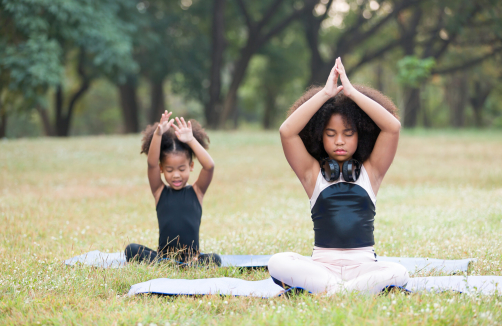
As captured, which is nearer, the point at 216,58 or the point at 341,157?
the point at 341,157

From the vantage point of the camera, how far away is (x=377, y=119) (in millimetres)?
3762

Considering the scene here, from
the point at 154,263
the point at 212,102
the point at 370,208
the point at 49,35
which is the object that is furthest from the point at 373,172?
the point at 212,102

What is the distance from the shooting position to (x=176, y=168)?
484 centimetres

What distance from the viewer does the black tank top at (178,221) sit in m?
4.81

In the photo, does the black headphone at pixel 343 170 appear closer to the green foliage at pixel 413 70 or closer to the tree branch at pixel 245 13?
the green foliage at pixel 413 70

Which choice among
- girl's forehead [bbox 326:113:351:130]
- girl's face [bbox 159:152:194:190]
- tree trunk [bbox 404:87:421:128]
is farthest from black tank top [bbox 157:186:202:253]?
tree trunk [bbox 404:87:421:128]

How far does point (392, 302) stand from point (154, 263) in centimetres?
238

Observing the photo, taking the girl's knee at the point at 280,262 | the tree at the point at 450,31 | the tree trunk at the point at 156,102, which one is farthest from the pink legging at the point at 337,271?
the tree trunk at the point at 156,102

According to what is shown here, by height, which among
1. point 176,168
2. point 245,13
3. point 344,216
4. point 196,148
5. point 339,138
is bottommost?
point 344,216

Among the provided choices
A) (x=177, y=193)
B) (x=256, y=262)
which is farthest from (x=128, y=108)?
(x=256, y=262)

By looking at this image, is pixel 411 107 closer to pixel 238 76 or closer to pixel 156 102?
pixel 238 76

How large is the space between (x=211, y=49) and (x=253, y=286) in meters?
28.1

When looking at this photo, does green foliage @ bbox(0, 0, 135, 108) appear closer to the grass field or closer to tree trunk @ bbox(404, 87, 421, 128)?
the grass field

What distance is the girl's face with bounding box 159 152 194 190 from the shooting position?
15.8 ft
